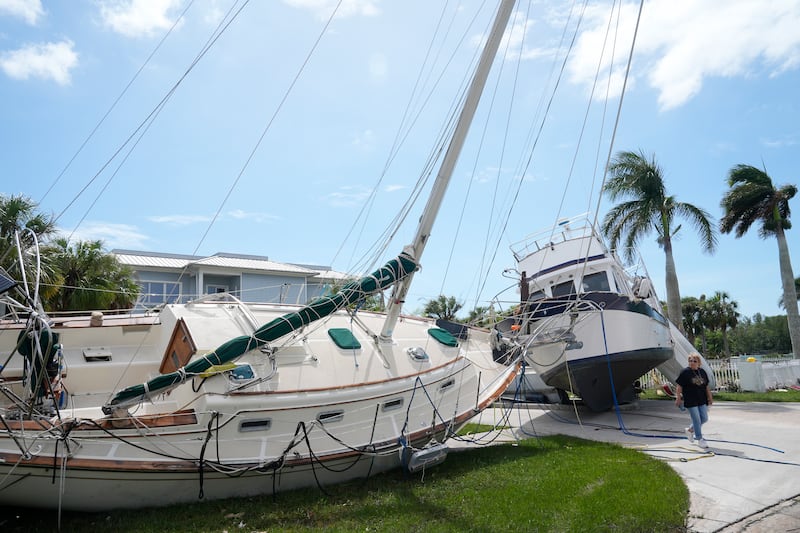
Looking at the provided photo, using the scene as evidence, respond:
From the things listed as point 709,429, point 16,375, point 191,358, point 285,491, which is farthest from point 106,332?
point 709,429

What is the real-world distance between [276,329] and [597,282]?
9.84 meters

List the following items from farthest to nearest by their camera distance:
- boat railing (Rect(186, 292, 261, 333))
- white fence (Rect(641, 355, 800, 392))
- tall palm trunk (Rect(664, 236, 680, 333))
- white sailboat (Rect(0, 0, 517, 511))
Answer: tall palm trunk (Rect(664, 236, 680, 333)) → white fence (Rect(641, 355, 800, 392)) → boat railing (Rect(186, 292, 261, 333)) → white sailboat (Rect(0, 0, 517, 511))

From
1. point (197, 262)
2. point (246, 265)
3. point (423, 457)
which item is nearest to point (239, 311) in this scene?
point (423, 457)

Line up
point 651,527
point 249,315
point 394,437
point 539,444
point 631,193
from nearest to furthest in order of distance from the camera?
point 651,527 → point 394,437 → point 249,315 → point 539,444 → point 631,193

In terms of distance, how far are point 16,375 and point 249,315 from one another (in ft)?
12.5

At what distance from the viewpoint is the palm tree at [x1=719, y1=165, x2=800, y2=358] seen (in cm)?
2284

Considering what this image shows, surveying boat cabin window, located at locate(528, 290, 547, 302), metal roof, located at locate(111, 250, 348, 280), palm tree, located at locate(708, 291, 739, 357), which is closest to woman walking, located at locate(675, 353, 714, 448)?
boat cabin window, located at locate(528, 290, 547, 302)

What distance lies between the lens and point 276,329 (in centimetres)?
788

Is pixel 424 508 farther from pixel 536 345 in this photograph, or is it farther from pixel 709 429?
pixel 709 429

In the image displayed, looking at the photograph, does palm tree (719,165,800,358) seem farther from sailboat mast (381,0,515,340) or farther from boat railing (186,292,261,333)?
boat railing (186,292,261,333)

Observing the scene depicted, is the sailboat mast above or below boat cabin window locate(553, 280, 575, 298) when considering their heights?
above

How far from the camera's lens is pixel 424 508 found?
259 inches

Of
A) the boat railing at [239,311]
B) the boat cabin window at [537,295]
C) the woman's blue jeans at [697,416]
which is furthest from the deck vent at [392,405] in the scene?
the boat cabin window at [537,295]

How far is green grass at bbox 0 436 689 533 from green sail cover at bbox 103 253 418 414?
4.73 feet
